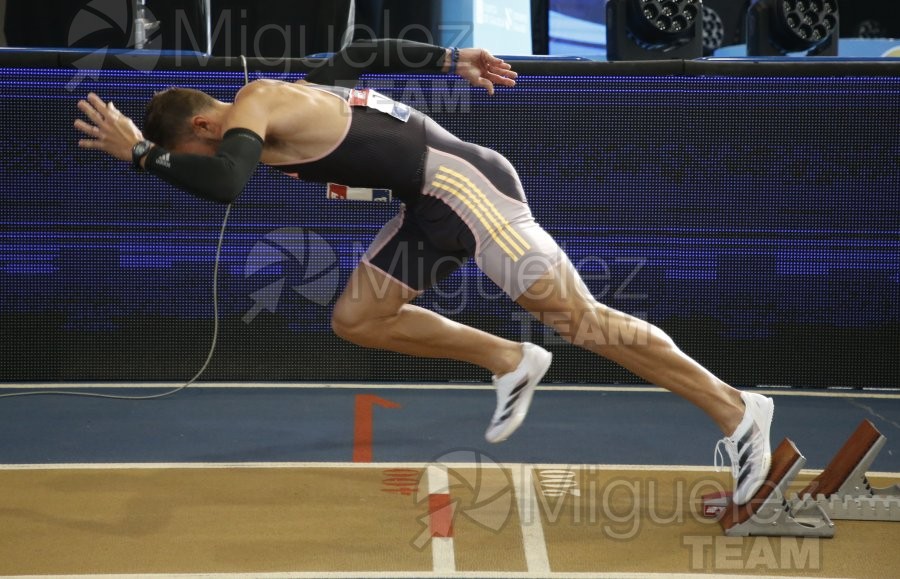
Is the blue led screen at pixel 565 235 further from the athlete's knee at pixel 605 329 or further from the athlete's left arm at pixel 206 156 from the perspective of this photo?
the athlete's left arm at pixel 206 156

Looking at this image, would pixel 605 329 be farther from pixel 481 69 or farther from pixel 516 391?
pixel 481 69

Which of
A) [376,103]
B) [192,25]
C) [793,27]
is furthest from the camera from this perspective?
[793,27]

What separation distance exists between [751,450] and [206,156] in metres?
1.84

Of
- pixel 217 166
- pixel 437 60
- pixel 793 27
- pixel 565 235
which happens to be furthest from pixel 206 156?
pixel 793 27

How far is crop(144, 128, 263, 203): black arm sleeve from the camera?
115 inches

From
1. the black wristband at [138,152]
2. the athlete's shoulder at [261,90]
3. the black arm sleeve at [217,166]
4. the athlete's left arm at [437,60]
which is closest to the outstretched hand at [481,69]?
the athlete's left arm at [437,60]

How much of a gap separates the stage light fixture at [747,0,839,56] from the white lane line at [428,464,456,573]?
3247mm

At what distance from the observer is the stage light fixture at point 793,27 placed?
567cm

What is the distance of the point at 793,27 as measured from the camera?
568 cm

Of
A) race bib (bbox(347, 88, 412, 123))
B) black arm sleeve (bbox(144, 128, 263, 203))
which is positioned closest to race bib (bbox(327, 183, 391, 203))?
race bib (bbox(347, 88, 412, 123))

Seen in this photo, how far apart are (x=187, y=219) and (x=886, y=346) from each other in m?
Result: 3.63

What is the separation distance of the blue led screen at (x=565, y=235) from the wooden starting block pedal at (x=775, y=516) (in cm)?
228

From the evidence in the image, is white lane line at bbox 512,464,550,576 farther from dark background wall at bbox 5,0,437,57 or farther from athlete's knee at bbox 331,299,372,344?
dark background wall at bbox 5,0,437,57

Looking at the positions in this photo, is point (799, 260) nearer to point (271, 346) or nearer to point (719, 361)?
point (719, 361)
